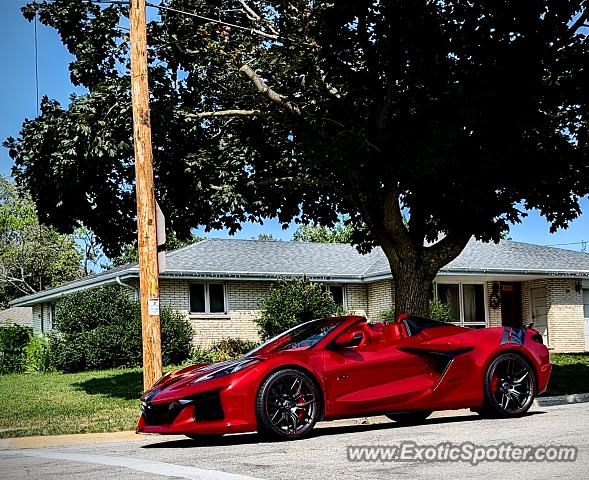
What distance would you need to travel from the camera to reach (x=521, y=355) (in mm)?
12352

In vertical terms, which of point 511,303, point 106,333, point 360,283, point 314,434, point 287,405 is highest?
point 360,283

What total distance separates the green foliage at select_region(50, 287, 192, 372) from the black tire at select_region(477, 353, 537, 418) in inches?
709

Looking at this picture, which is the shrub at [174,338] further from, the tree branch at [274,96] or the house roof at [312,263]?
the tree branch at [274,96]

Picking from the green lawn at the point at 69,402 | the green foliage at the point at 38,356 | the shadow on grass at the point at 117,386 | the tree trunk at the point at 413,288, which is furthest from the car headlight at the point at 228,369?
the green foliage at the point at 38,356

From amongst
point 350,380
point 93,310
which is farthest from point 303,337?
point 93,310

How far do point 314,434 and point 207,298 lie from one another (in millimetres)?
20585

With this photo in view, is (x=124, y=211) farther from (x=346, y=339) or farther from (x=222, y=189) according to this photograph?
(x=346, y=339)

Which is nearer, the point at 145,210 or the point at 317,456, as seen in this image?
the point at 317,456

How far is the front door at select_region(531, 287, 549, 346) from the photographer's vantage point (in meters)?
34.8

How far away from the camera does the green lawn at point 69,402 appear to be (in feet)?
48.2

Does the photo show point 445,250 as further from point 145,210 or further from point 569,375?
point 145,210

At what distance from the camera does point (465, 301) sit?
35156mm

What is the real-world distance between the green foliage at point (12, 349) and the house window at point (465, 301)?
14624 millimetres

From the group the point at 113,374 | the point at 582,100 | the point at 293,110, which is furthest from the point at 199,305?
the point at 582,100
